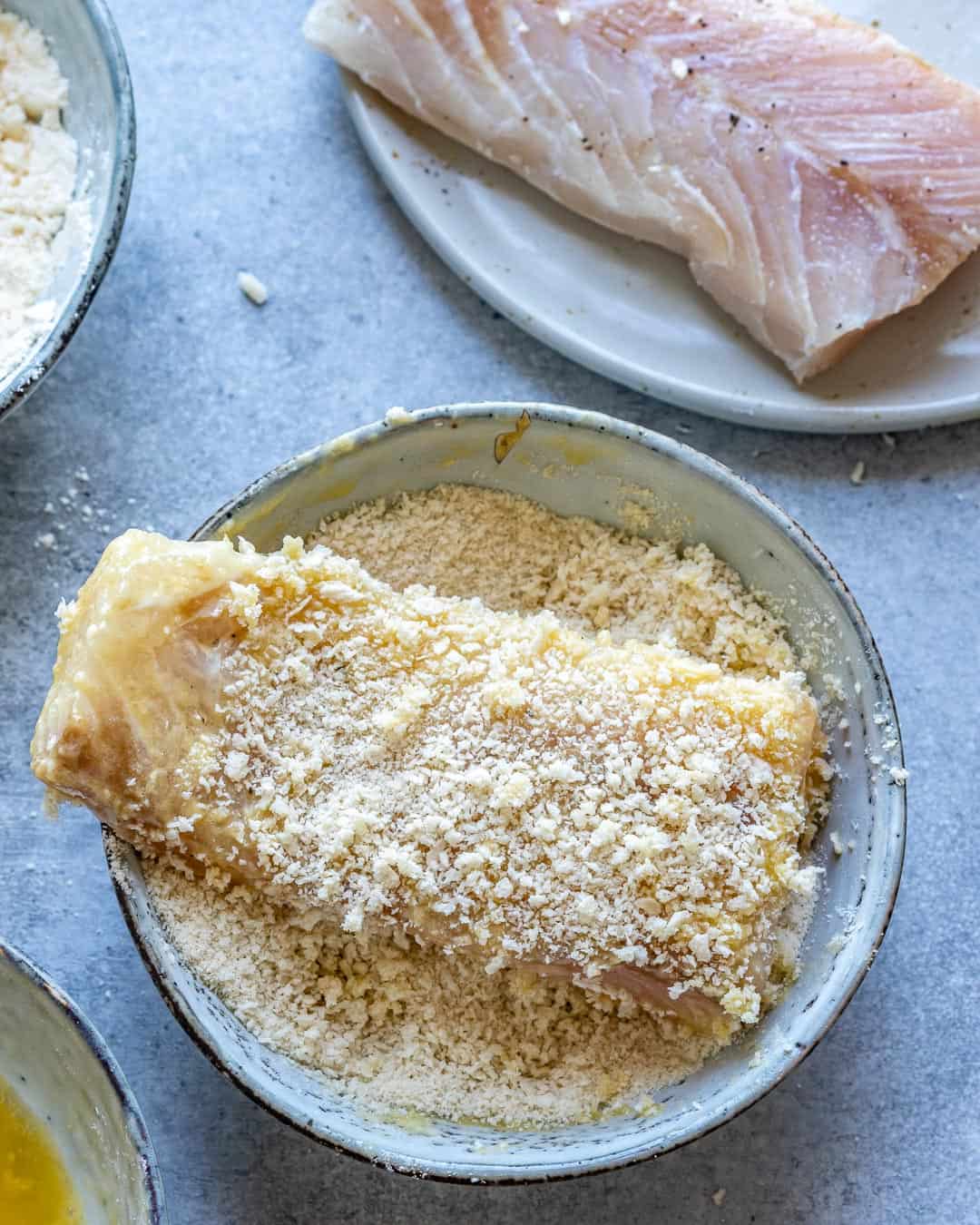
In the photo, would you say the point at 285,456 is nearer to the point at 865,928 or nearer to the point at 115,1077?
the point at 115,1077

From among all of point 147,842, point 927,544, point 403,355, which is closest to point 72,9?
point 403,355

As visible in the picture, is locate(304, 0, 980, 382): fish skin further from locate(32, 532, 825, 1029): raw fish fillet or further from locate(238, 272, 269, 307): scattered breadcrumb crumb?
locate(32, 532, 825, 1029): raw fish fillet

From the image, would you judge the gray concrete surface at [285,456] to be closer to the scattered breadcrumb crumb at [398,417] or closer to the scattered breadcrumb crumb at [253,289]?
the scattered breadcrumb crumb at [253,289]

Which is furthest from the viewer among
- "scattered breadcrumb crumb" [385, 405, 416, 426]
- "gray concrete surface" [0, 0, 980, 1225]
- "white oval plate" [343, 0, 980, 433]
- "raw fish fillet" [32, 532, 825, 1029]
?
"white oval plate" [343, 0, 980, 433]

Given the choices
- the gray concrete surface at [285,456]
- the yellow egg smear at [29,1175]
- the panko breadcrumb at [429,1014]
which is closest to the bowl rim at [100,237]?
the gray concrete surface at [285,456]

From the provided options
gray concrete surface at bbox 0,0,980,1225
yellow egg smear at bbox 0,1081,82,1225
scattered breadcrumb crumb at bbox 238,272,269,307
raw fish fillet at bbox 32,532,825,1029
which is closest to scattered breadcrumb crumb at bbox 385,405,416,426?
raw fish fillet at bbox 32,532,825,1029
